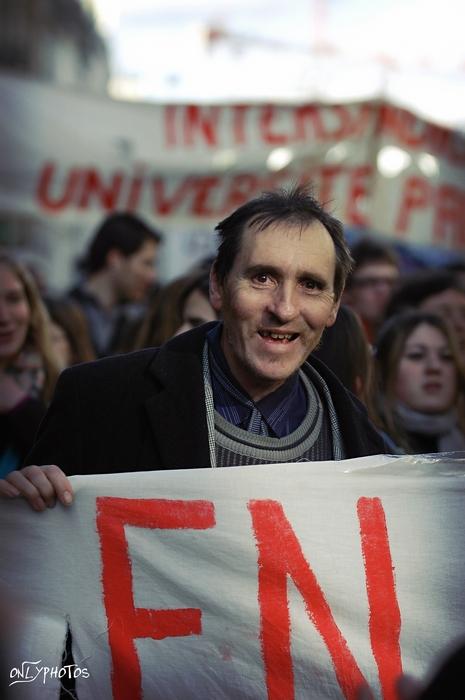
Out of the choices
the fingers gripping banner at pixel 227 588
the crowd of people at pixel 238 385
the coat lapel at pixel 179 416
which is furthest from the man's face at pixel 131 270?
the fingers gripping banner at pixel 227 588

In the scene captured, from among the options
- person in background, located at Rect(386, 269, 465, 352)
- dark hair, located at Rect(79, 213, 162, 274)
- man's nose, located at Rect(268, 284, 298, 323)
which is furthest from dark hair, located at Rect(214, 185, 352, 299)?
dark hair, located at Rect(79, 213, 162, 274)

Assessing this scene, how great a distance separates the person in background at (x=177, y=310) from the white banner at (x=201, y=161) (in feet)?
9.36

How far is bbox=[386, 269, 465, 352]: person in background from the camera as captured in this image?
521cm

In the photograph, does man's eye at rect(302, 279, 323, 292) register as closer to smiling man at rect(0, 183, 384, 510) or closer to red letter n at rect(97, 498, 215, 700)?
smiling man at rect(0, 183, 384, 510)

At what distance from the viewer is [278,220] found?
2.53m

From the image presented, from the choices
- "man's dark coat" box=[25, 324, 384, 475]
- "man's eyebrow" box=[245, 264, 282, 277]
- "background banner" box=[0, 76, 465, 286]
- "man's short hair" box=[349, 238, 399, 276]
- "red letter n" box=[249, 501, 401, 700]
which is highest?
"background banner" box=[0, 76, 465, 286]

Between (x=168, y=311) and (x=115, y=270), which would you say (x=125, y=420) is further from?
(x=115, y=270)

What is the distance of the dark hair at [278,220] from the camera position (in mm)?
2539

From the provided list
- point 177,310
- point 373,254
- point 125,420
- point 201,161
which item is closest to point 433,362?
point 177,310

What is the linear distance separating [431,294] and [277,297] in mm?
2985

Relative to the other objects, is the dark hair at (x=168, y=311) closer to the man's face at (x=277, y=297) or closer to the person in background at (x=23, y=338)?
the person in background at (x=23, y=338)

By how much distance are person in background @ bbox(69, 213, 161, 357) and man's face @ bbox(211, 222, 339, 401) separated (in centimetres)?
352

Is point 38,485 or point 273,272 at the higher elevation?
point 273,272

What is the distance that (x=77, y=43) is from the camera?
135 feet
